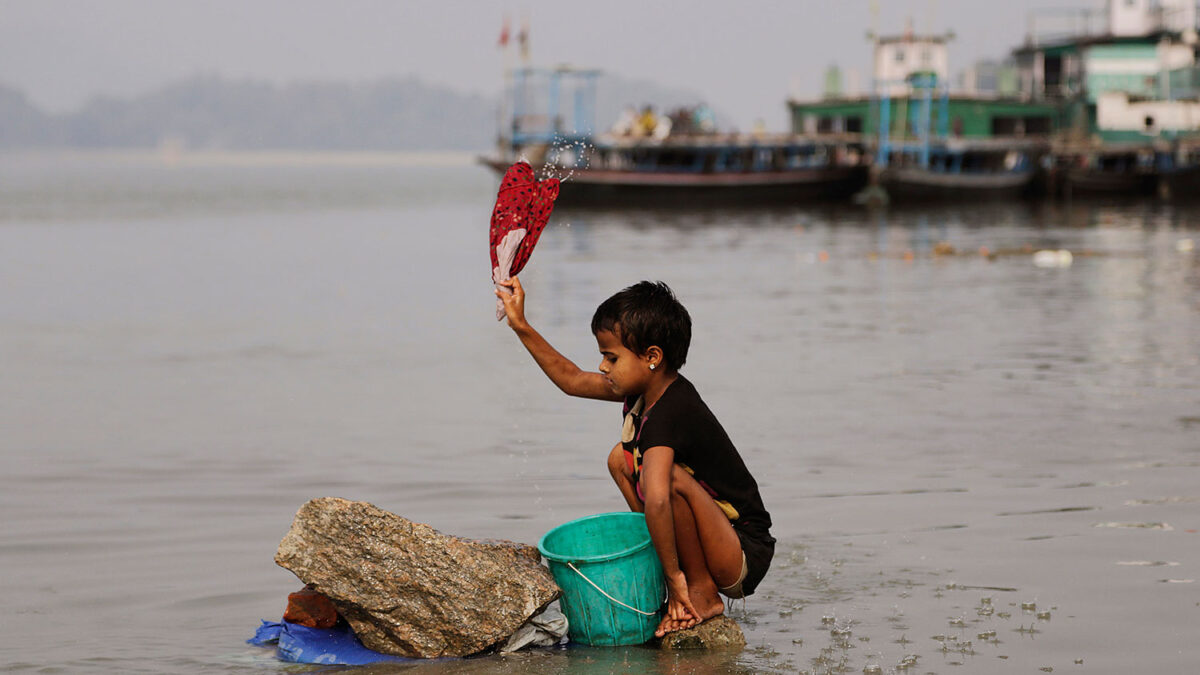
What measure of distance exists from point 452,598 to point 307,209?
62614 mm

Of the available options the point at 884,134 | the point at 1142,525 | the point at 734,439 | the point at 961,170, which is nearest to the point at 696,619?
the point at 1142,525

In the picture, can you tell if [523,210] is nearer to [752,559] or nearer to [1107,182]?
[752,559]

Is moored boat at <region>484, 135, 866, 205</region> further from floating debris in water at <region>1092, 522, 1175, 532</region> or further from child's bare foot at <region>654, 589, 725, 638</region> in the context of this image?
child's bare foot at <region>654, 589, 725, 638</region>

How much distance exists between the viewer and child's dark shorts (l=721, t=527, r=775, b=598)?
485 centimetres

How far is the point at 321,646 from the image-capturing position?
4.89 meters

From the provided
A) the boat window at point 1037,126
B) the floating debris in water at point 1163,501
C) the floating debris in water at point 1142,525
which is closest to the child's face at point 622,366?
the floating debris in water at point 1142,525

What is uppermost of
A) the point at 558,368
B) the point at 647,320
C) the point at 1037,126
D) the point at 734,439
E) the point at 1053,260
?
the point at 1037,126

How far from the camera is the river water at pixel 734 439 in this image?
17.0 ft

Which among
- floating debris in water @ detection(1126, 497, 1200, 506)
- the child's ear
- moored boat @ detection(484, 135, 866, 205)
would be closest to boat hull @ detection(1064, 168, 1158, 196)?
moored boat @ detection(484, 135, 866, 205)

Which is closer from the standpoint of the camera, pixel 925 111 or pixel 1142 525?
pixel 1142 525

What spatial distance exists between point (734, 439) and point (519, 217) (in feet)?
13.8

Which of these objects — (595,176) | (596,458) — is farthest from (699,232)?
(596,458)

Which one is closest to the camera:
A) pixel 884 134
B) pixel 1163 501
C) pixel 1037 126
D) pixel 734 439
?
pixel 1163 501

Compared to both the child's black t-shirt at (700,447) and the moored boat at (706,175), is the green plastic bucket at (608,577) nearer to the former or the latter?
the child's black t-shirt at (700,447)
